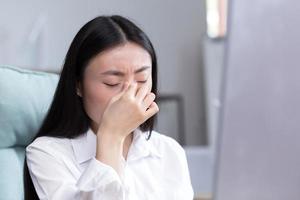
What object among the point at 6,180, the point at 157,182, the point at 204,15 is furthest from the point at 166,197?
the point at 204,15

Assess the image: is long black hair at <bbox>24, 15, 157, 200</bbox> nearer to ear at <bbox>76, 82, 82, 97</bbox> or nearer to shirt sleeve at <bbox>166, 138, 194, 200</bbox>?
ear at <bbox>76, 82, 82, 97</bbox>

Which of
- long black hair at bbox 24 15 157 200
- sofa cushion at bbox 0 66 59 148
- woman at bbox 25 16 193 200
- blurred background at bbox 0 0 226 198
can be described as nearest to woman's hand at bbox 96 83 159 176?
woman at bbox 25 16 193 200

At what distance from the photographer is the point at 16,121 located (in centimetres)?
103

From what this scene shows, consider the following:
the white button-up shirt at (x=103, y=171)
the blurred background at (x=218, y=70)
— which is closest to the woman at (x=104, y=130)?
the white button-up shirt at (x=103, y=171)

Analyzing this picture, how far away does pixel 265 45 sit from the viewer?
5.75 ft

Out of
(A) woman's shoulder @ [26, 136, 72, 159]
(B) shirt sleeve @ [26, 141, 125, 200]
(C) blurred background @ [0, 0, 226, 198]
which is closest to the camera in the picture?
(B) shirt sleeve @ [26, 141, 125, 200]

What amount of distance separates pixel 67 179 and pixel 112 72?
215 mm

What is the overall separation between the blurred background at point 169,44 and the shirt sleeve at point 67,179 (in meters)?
2.03

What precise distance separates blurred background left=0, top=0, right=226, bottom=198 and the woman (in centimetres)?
191

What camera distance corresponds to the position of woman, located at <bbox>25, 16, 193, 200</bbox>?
0.89m

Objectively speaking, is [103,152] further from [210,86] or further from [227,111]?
[210,86]

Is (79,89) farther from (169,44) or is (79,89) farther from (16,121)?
(169,44)

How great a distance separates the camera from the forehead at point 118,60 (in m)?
0.92

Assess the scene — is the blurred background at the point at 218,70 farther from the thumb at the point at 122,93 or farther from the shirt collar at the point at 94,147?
the thumb at the point at 122,93
